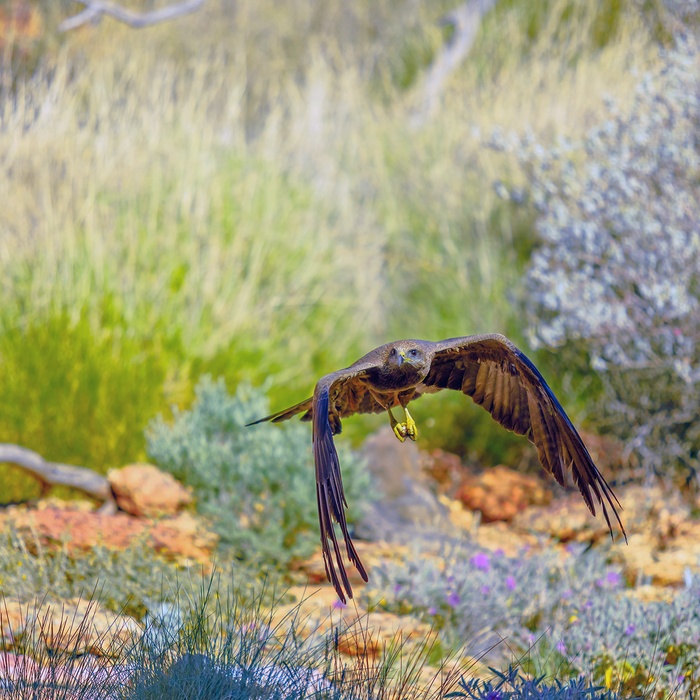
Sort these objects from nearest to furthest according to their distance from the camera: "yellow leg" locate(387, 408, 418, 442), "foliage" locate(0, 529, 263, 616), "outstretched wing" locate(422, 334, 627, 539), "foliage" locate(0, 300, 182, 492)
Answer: "outstretched wing" locate(422, 334, 627, 539) → "yellow leg" locate(387, 408, 418, 442) → "foliage" locate(0, 529, 263, 616) → "foliage" locate(0, 300, 182, 492)

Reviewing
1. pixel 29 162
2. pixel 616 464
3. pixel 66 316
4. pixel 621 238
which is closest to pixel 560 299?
pixel 621 238

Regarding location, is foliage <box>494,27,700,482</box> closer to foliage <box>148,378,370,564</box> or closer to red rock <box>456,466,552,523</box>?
red rock <box>456,466,552,523</box>

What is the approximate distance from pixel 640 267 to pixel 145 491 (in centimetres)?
319

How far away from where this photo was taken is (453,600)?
385 cm

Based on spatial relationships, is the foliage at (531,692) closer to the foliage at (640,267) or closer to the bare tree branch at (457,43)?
the foliage at (640,267)

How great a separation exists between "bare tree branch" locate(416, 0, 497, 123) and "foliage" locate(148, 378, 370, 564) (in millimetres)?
6675

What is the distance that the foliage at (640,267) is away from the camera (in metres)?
5.67

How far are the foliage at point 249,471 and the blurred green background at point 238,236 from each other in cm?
54

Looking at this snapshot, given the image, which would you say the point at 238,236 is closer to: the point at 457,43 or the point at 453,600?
the point at 453,600

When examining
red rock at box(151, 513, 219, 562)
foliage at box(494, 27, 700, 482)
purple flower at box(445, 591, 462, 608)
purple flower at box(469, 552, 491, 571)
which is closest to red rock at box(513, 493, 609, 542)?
foliage at box(494, 27, 700, 482)

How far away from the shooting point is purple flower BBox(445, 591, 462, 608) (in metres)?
3.84

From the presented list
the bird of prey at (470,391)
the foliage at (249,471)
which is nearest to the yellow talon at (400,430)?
the bird of prey at (470,391)

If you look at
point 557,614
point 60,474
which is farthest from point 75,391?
point 557,614

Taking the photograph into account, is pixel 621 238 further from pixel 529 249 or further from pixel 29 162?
pixel 29 162
